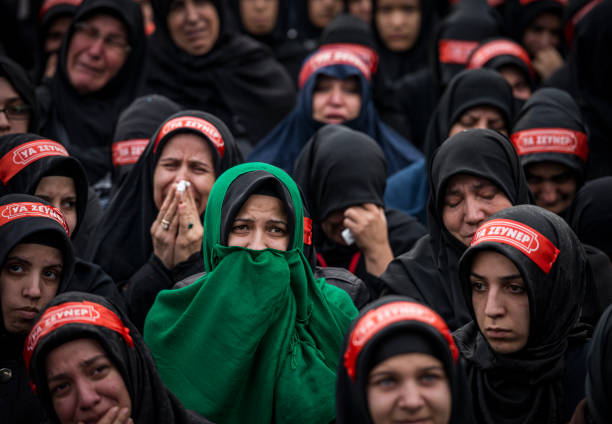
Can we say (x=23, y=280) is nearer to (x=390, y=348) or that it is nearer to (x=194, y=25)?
(x=390, y=348)

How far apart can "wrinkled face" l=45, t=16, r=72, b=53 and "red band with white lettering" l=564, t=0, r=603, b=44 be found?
12.1 ft

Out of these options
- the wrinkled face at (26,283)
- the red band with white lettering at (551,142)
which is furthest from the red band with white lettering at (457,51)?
the wrinkled face at (26,283)

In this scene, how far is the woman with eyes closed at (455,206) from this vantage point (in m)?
4.25

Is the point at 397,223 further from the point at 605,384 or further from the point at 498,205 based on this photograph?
the point at 605,384

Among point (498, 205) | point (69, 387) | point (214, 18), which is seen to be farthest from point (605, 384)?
point (214, 18)

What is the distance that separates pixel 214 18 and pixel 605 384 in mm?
4494

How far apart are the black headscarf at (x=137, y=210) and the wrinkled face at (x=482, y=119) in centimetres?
141

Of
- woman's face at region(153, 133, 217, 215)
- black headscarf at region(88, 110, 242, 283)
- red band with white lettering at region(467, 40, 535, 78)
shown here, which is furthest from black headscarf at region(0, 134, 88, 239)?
red band with white lettering at region(467, 40, 535, 78)

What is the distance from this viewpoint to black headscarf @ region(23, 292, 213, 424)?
3.22 meters

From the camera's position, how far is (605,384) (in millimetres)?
3094

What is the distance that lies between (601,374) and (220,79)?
434 cm

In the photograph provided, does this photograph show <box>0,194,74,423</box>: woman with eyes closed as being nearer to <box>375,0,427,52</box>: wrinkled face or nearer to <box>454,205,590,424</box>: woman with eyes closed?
<box>454,205,590,424</box>: woman with eyes closed

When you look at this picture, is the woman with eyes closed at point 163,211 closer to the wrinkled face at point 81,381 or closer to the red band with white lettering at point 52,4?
the wrinkled face at point 81,381

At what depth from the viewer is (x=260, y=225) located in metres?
3.90
